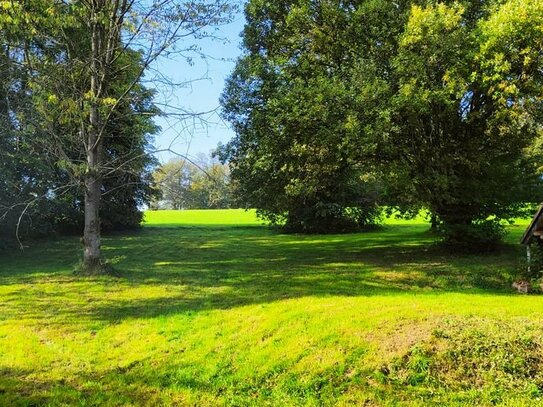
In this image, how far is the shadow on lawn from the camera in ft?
33.3

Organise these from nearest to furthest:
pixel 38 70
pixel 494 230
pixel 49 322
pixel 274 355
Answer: pixel 274 355
pixel 49 322
pixel 38 70
pixel 494 230

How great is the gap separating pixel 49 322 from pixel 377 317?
6313 millimetres

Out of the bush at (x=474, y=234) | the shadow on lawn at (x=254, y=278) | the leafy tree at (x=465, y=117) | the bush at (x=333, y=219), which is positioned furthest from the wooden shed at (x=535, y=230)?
the bush at (x=333, y=219)

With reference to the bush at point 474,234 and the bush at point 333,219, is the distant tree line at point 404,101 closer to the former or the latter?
the bush at point 474,234

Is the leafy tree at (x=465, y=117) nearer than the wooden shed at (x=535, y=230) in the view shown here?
No

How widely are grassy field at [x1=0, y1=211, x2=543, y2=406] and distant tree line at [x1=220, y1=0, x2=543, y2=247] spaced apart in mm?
3327

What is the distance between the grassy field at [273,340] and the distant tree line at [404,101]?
3.33 metres

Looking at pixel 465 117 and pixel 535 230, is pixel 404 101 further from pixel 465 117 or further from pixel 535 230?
A: pixel 535 230

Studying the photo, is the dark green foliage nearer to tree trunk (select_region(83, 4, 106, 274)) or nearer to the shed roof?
tree trunk (select_region(83, 4, 106, 274))

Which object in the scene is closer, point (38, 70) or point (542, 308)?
point (542, 308)

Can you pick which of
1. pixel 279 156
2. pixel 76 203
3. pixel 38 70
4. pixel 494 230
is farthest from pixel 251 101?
pixel 76 203

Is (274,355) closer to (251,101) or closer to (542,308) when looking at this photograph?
(542,308)

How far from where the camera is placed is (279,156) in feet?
51.8

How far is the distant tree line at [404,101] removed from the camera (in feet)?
40.9
